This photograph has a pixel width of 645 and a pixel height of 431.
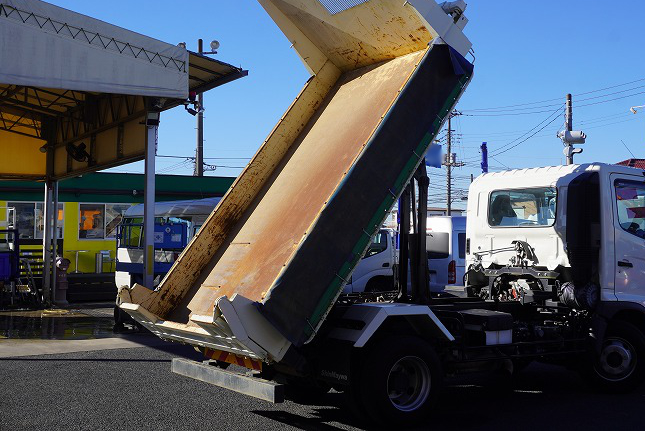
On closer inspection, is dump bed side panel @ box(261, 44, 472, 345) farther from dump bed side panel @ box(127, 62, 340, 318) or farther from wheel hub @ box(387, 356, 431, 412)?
dump bed side panel @ box(127, 62, 340, 318)

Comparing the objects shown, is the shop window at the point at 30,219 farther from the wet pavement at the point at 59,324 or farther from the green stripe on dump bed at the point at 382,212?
the green stripe on dump bed at the point at 382,212

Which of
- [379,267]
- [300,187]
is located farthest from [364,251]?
[379,267]

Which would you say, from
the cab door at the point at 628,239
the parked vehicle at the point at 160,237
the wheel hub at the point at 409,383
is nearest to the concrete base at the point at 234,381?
the wheel hub at the point at 409,383

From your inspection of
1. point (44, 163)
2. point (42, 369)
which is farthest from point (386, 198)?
point (44, 163)

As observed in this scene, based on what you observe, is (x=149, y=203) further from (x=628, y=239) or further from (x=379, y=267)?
(x=628, y=239)

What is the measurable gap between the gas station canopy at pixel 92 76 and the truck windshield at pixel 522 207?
669 centimetres

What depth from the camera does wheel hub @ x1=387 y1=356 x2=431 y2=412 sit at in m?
6.78

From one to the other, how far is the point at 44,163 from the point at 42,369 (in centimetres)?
1167

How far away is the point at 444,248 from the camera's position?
19375 mm

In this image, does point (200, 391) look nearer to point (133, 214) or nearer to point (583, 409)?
point (583, 409)

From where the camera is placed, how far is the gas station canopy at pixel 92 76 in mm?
12117

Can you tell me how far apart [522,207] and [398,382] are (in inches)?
141

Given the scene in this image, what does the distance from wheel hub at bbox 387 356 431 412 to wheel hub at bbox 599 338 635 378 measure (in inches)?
111

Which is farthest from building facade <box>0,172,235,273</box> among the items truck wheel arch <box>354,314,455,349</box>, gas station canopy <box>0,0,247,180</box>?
truck wheel arch <box>354,314,455,349</box>
